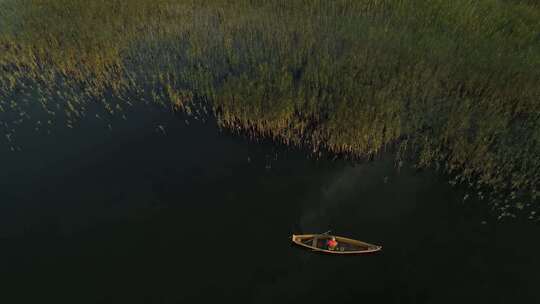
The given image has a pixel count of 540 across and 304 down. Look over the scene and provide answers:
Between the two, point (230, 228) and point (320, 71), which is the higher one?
point (320, 71)

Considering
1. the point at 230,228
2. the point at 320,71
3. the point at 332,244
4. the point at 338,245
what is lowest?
the point at 338,245

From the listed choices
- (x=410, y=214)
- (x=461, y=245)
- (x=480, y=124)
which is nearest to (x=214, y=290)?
Result: (x=410, y=214)

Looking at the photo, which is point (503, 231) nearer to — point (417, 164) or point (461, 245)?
point (461, 245)

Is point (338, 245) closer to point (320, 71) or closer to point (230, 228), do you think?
point (230, 228)

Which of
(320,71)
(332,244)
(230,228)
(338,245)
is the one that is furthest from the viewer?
(320,71)

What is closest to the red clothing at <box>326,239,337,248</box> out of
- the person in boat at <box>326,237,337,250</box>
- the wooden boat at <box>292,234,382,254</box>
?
the person in boat at <box>326,237,337,250</box>

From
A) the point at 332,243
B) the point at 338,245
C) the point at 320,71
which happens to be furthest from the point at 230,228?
the point at 320,71

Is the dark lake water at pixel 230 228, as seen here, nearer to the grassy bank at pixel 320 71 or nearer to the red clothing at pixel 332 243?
the red clothing at pixel 332 243
